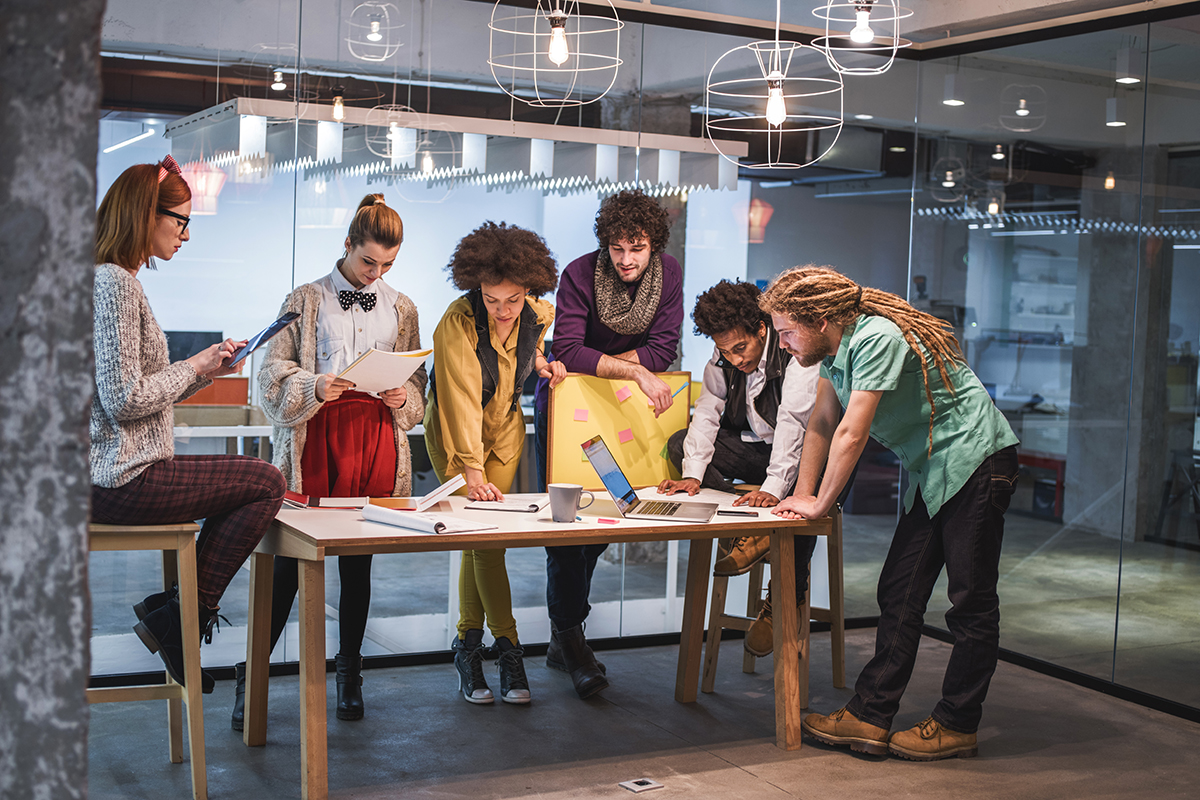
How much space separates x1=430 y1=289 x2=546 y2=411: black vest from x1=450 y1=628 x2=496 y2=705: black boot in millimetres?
885

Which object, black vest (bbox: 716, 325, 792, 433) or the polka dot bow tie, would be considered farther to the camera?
black vest (bbox: 716, 325, 792, 433)

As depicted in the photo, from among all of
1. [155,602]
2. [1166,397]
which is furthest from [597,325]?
[1166,397]

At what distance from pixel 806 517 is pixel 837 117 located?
8.15 feet

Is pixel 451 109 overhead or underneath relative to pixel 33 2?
overhead

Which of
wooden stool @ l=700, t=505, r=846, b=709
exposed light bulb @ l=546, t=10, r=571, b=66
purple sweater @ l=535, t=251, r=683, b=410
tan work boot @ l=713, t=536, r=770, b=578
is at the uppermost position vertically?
exposed light bulb @ l=546, t=10, r=571, b=66

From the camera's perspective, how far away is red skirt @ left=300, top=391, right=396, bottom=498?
3707mm

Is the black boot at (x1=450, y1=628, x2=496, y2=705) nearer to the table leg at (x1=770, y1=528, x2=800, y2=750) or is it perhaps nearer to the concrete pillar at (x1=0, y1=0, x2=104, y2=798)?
the table leg at (x1=770, y1=528, x2=800, y2=750)

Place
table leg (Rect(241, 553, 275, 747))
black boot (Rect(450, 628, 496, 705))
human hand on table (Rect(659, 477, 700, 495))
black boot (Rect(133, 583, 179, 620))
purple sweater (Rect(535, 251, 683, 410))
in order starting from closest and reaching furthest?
black boot (Rect(133, 583, 179, 620)), table leg (Rect(241, 553, 275, 747)), human hand on table (Rect(659, 477, 700, 495)), black boot (Rect(450, 628, 496, 705)), purple sweater (Rect(535, 251, 683, 410))

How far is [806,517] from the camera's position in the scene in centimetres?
365

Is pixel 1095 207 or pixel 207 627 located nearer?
pixel 207 627

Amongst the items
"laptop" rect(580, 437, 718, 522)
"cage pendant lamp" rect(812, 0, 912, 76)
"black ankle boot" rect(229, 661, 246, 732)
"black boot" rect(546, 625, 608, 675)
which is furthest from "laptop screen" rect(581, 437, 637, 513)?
"cage pendant lamp" rect(812, 0, 912, 76)

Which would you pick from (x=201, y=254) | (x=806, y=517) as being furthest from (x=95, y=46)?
(x=201, y=254)

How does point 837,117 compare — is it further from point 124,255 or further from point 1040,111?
point 124,255

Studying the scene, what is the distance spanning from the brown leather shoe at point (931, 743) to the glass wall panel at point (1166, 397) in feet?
3.99
